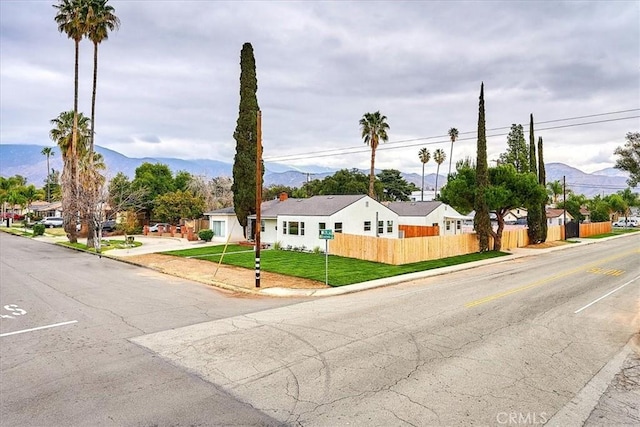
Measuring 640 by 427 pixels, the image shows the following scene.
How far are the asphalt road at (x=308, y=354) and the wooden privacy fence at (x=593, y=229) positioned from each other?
4374 cm

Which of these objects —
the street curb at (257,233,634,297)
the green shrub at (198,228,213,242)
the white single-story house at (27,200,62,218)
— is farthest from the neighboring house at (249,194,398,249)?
the white single-story house at (27,200,62,218)

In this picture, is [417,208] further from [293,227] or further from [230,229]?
[230,229]

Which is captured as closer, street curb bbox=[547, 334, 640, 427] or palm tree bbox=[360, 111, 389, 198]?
street curb bbox=[547, 334, 640, 427]

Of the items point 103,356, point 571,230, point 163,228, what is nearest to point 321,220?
point 103,356

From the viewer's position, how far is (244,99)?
3725 cm

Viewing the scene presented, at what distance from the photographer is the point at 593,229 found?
59.5m

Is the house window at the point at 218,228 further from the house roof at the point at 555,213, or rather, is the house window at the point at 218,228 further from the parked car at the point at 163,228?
the house roof at the point at 555,213

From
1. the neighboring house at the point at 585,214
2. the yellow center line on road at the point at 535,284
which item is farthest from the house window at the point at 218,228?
the neighboring house at the point at 585,214

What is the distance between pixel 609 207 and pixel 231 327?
303 feet

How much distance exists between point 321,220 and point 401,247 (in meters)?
7.91

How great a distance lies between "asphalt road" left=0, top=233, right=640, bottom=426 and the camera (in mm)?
7066

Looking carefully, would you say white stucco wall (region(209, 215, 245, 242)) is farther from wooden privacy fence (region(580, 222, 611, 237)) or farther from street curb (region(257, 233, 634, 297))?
wooden privacy fence (region(580, 222, 611, 237))

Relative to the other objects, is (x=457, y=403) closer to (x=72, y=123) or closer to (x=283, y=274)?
(x=283, y=274)

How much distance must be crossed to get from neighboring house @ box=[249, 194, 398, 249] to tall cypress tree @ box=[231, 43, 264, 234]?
1.82m
